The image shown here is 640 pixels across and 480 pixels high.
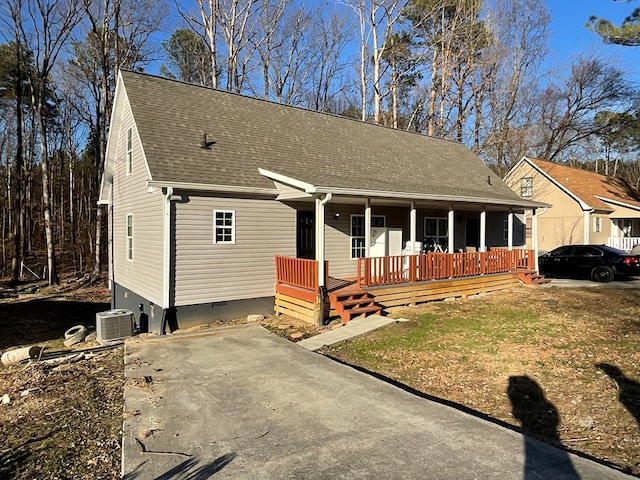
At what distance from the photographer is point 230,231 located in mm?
10438

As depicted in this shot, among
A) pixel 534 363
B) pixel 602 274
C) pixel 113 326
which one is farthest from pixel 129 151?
pixel 602 274

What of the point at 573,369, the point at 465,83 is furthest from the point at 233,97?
the point at 465,83

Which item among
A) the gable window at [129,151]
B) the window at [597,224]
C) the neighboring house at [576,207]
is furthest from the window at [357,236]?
the window at [597,224]

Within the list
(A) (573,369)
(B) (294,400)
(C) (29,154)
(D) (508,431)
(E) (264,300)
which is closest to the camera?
(D) (508,431)

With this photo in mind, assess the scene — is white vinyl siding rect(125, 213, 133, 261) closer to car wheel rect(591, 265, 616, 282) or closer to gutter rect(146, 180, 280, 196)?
gutter rect(146, 180, 280, 196)

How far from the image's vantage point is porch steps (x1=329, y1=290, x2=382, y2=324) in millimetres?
9664

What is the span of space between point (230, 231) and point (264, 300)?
2005mm

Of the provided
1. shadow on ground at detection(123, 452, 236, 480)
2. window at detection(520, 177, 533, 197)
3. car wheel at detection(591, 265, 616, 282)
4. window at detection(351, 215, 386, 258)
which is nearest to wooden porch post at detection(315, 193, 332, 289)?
window at detection(351, 215, 386, 258)

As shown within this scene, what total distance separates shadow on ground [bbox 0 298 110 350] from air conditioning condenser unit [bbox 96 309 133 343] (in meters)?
2.78

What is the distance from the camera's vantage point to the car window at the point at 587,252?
16.8 meters

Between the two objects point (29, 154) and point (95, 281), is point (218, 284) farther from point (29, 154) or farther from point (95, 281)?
point (29, 154)

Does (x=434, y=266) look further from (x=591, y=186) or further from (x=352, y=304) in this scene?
(x=591, y=186)

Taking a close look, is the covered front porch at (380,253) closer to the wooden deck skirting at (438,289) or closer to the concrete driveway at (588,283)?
the wooden deck skirting at (438,289)

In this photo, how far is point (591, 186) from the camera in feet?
89.2
